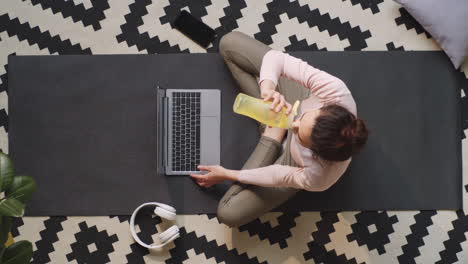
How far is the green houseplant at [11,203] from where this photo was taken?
1.03 m

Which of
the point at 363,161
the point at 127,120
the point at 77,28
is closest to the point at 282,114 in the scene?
the point at 363,161

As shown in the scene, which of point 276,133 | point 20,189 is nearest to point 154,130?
point 276,133

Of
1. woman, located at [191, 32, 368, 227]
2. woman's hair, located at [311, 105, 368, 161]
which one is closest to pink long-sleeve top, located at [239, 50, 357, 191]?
woman, located at [191, 32, 368, 227]

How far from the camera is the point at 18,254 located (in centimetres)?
112

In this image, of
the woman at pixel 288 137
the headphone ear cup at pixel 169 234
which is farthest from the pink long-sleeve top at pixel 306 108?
the headphone ear cup at pixel 169 234

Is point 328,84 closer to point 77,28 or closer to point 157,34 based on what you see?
point 157,34

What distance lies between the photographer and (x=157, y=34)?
5.03ft

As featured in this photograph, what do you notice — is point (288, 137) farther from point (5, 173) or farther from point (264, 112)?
point (5, 173)

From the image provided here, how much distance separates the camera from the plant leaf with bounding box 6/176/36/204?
42.6 inches

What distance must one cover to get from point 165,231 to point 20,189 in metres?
0.50

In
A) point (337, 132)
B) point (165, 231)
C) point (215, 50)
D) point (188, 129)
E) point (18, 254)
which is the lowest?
point (165, 231)

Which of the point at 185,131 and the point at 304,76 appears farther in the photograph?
the point at 185,131

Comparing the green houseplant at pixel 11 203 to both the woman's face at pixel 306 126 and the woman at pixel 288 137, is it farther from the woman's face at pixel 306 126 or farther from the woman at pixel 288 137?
the woman's face at pixel 306 126

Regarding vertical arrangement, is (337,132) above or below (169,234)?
→ above
